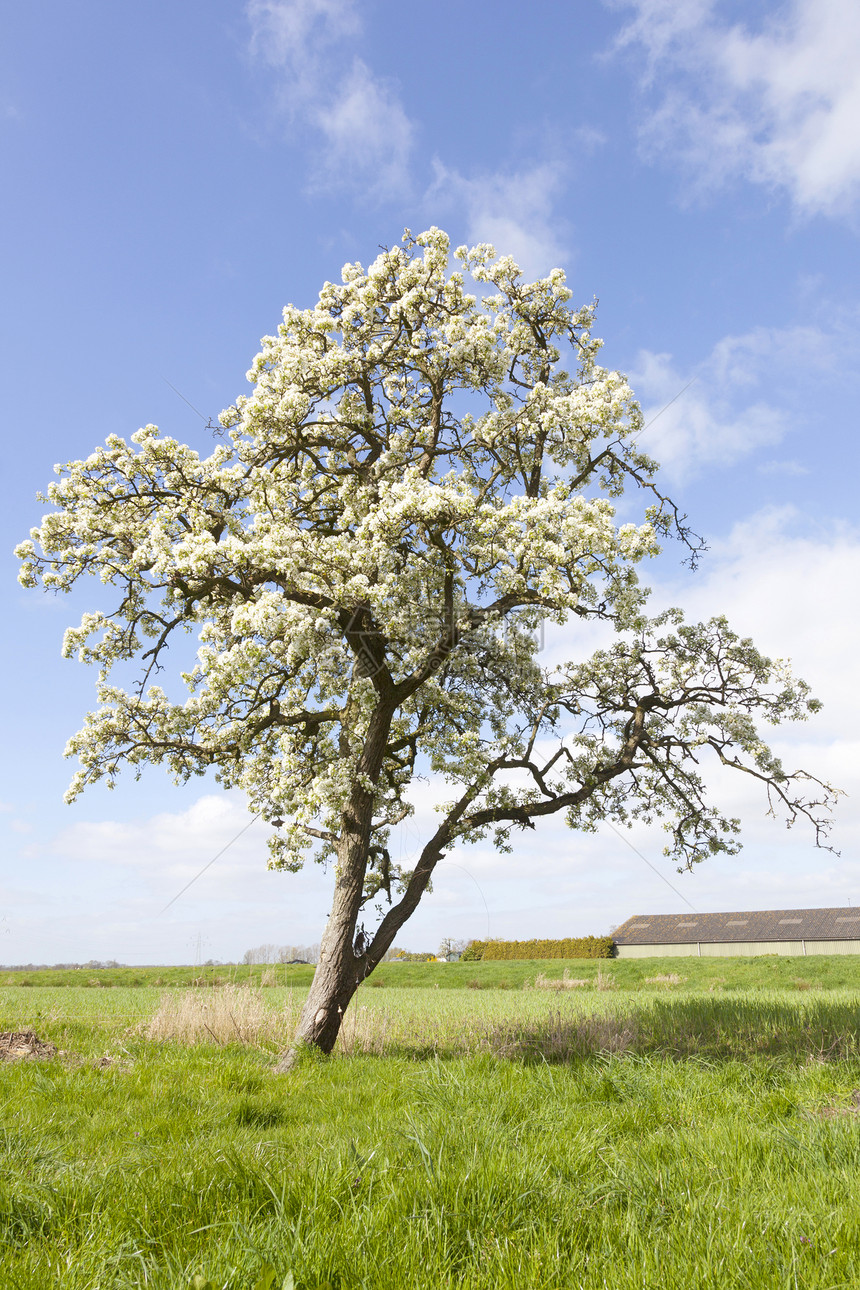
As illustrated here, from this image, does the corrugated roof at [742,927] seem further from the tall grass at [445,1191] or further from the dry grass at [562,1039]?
the tall grass at [445,1191]

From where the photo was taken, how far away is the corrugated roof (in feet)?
246

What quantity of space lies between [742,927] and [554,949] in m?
22.5

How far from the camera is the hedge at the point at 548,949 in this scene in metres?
74.1

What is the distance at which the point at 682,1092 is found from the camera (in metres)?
8.27

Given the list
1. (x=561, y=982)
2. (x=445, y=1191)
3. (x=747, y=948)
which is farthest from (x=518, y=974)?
(x=445, y=1191)

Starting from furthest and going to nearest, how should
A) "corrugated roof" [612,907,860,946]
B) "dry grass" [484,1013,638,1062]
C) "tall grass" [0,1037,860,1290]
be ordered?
"corrugated roof" [612,907,860,946]
"dry grass" [484,1013,638,1062]
"tall grass" [0,1037,860,1290]

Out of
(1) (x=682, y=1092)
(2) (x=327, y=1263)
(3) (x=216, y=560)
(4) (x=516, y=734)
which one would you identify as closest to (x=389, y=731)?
(4) (x=516, y=734)

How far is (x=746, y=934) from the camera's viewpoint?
7906 centimetres

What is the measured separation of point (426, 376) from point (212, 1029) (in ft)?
45.9

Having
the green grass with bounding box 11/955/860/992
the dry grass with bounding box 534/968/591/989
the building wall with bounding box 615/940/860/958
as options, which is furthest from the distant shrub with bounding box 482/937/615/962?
the dry grass with bounding box 534/968/591/989

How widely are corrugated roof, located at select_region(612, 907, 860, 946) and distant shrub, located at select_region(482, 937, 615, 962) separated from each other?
393 inches

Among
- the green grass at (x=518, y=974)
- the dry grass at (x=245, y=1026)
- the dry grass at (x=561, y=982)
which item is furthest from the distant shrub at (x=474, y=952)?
the dry grass at (x=245, y=1026)

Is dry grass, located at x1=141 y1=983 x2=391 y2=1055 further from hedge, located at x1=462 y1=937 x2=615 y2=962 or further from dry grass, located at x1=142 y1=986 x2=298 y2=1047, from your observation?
hedge, located at x1=462 y1=937 x2=615 y2=962

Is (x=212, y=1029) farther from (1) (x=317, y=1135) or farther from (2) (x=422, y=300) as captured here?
(2) (x=422, y=300)
